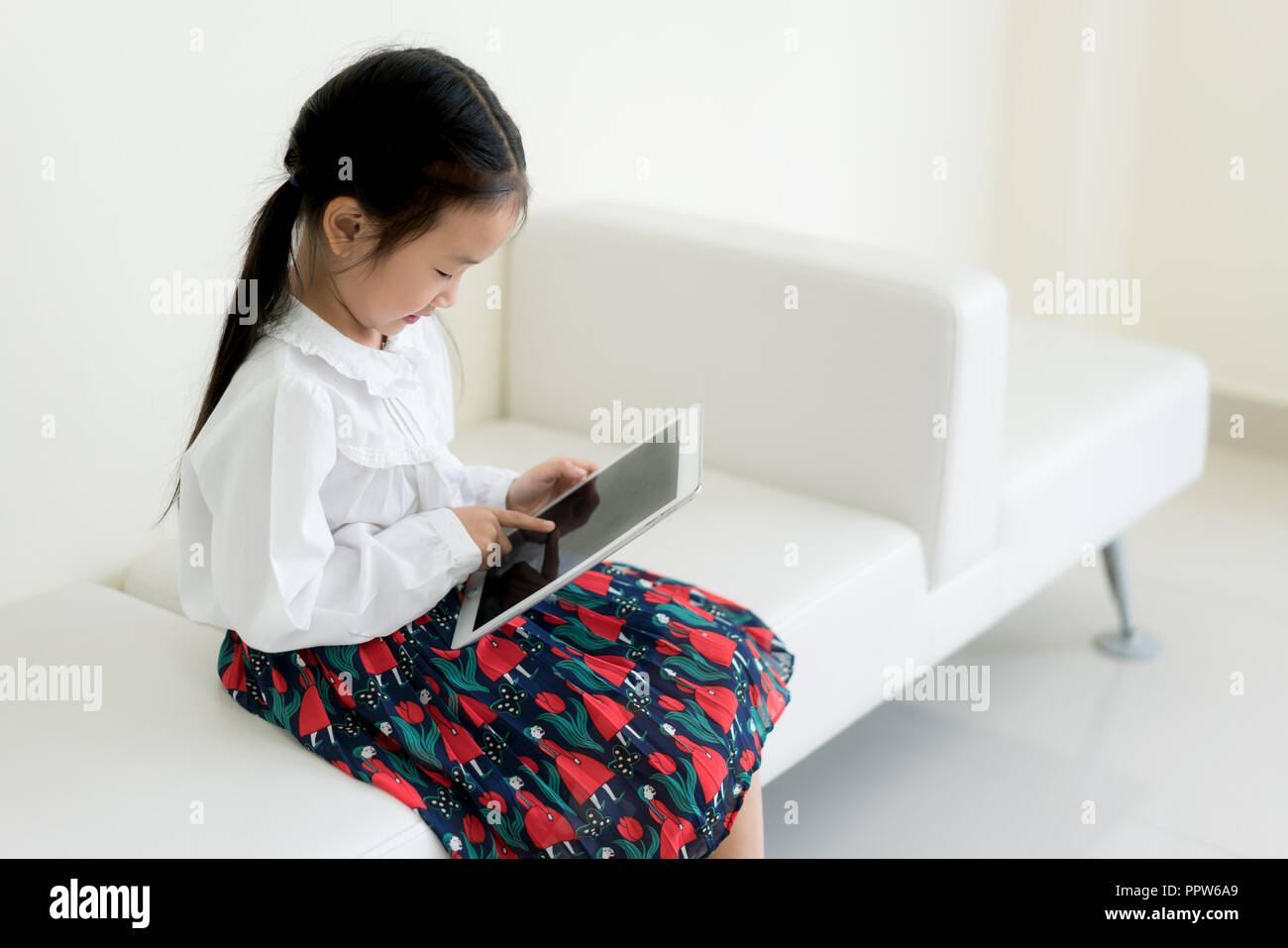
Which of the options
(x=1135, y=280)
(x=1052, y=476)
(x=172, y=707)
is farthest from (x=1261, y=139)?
(x=172, y=707)

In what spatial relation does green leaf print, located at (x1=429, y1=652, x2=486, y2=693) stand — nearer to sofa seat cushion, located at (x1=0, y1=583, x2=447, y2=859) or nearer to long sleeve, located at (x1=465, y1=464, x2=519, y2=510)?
sofa seat cushion, located at (x1=0, y1=583, x2=447, y2=859)

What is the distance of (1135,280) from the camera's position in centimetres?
306

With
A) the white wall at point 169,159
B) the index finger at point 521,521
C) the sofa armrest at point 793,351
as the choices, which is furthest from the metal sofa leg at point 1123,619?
the index finger at point 521,521

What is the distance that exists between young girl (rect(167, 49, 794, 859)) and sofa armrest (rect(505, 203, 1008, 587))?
480mm

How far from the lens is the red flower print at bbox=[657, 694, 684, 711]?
46.6 inches

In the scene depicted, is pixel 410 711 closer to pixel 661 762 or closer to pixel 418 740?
pixel 418 740

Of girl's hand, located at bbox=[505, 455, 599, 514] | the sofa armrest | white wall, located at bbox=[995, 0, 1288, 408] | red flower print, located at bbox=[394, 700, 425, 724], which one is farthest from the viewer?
white wall, located at bbox=[995, 0, 1288, 408]

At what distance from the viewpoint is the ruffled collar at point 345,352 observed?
1.16m

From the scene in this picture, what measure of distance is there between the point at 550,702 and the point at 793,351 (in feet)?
2.20

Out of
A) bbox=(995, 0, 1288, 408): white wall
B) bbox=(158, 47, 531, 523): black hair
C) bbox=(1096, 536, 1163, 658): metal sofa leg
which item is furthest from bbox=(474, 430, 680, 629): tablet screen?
bbox=(995, 0, 1288, 408): white wall

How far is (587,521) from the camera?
1233mm

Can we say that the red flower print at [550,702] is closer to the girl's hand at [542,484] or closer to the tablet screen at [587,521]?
the tablet screen at [587,521]

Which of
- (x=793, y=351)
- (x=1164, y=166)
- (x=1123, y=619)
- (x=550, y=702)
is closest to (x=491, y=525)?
(x=550, y=702)

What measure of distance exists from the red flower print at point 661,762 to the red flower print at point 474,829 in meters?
0.15
